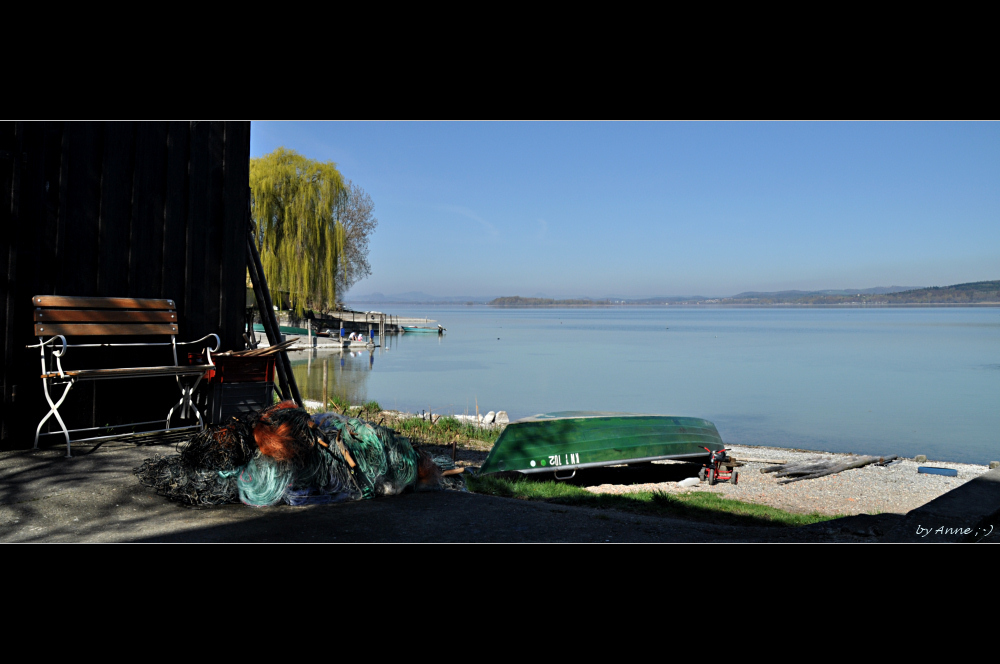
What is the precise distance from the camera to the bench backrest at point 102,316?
4.12m

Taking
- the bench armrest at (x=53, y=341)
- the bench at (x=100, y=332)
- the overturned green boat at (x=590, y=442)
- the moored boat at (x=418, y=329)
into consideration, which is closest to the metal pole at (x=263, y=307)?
the bench at (x=100, y=332)

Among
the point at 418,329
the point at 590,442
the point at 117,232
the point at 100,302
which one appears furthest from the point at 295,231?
the point at 418,329

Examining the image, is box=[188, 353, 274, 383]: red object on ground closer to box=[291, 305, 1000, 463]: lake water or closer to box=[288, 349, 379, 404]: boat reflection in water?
box=[288, 349, 379, 404]: boat reflection in water

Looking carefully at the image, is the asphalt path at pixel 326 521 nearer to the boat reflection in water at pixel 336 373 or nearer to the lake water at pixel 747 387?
the boat reflection in water at pixel 336 373

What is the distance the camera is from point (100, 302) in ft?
14.5

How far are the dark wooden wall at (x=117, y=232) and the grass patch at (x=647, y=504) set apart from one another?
2.40 metres

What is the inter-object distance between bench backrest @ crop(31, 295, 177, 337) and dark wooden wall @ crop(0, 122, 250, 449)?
0.15 meters

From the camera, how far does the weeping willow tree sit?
84.7 feet

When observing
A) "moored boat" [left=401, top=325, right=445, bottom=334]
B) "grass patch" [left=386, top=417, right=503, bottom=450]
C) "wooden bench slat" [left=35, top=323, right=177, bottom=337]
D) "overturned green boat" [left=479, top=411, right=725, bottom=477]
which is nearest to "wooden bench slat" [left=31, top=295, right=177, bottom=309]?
"wooden bench slat" [left=35, top=323, right=177, bottom=337]

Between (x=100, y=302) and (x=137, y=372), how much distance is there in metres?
0.54

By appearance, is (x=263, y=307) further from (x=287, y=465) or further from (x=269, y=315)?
(x=287, y=465)
